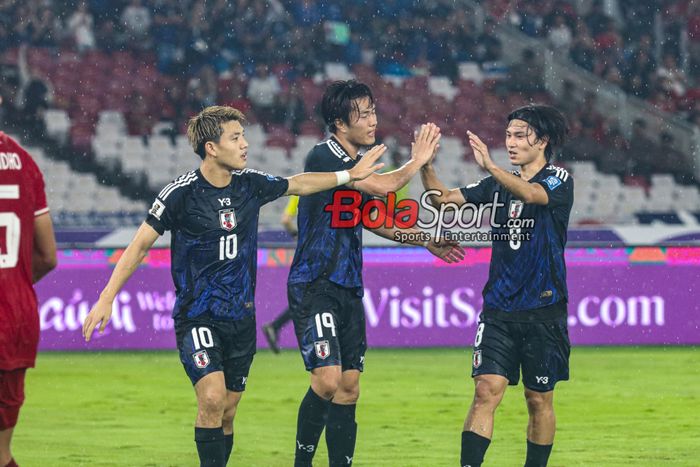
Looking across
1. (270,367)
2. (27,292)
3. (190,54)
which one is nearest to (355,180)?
(27,292)

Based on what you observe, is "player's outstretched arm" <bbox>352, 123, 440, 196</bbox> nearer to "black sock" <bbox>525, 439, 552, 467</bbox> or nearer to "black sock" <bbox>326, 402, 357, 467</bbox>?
"black sock" <bbox>326, 402, 357, 467</bbox>

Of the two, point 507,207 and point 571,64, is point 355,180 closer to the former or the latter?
point 507,207

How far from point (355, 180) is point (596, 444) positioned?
9.61 ft

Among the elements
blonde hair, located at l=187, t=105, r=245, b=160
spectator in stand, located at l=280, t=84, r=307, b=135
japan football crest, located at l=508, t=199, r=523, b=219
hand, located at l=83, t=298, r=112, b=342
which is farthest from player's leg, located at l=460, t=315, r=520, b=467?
spectator in stand, located at l=280, t=84, r=307, b=135

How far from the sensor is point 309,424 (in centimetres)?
787

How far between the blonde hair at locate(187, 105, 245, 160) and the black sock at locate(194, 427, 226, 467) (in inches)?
61.6

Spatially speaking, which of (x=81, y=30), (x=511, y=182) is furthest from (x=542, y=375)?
(x=81, y=30)

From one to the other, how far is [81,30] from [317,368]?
1713cm

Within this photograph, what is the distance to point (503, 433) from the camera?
9961mm

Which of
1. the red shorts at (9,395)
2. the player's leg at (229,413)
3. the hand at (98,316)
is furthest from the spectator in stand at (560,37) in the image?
the red shorts at (9,395)

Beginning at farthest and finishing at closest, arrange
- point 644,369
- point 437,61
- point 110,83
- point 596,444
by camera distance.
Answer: point 437,61, point 110,83, point 644,369, point 596,444

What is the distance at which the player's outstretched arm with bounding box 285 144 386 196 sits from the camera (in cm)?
777

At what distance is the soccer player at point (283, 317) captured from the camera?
1395 centimetres

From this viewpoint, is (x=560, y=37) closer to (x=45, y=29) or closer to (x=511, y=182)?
(x=45, y=29)
